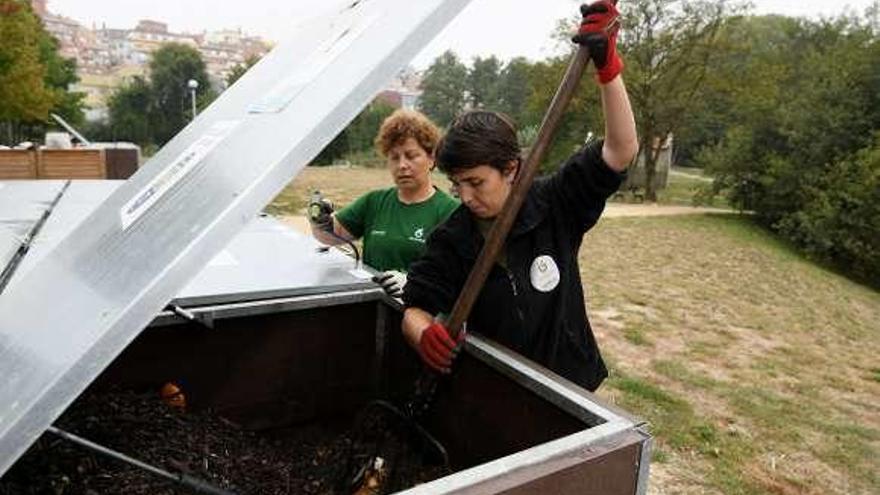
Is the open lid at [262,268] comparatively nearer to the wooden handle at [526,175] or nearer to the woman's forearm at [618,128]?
the wooden handle at [526,175]

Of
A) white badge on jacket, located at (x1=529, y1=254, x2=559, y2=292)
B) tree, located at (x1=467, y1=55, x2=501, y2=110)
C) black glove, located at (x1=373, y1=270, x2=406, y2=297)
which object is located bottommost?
black glove, located at (x1=373, y1=270, x2=406, y2=297)

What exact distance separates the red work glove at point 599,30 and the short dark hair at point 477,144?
0.95 ft

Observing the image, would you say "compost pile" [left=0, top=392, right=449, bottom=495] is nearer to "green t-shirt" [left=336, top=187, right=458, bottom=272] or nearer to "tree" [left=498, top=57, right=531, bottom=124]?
"green t-shirt" [left=336, top=187, right=458, bottom=272]

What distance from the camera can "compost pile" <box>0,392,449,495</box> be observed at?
4.57 ft

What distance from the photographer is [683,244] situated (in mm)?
14039

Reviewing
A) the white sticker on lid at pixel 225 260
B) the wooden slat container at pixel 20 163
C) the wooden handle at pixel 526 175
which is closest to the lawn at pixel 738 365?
the white sticker on lid at pixel 225 260

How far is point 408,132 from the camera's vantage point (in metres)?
2.66

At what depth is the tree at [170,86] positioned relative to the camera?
133 ft

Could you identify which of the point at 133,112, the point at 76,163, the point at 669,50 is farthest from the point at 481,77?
the point at 76,163

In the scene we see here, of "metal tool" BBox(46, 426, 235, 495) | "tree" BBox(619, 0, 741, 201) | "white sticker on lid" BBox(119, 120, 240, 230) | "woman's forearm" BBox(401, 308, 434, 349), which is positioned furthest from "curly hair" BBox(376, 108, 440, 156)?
"tree" BBox(619, 0, 741, 201)

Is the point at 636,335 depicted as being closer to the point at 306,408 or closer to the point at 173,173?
the point at 306,408

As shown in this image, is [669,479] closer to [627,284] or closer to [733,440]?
[733,440]

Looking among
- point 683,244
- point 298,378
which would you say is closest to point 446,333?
point 298,378

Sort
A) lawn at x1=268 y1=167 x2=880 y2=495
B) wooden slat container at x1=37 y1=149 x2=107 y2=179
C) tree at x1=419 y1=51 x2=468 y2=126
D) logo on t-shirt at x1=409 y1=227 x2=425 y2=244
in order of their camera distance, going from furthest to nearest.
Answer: tree at x1=419 y1=51 x2=468 y2=126 < wooden slat container at x1=37 y1=149 x2=107 y2=179 < lawn at x1=268 y1=167 x2=880 y2=495 < logo on t-shirt at x1=409 y1=227 x2=425 y2=244
